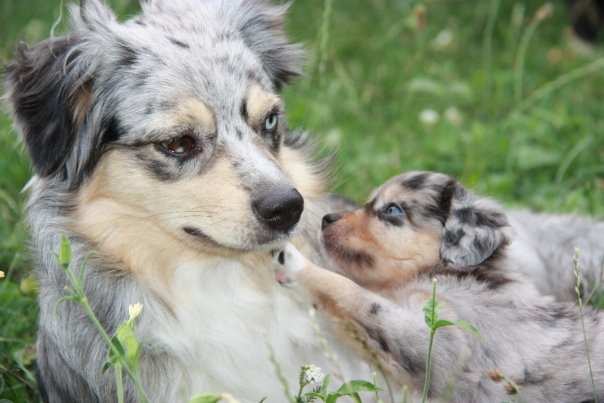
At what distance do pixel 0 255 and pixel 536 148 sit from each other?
3957 mm

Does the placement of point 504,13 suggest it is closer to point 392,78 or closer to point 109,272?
point 392,78

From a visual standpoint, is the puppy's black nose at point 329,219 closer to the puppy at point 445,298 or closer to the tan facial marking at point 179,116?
the puppy at point 445,298

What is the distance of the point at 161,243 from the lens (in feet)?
12.9

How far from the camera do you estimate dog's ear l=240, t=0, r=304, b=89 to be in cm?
432

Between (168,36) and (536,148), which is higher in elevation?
(536,148)

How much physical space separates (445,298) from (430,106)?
439 centimetres

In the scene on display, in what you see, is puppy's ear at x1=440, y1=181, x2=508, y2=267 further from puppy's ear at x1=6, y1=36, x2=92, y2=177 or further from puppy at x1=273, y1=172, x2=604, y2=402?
puppy's ear at x1=6, y1=36, x2=92, y2=177

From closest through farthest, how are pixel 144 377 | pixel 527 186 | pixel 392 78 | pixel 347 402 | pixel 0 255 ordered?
1. pixel 144 377
2. pixel 347 402
3. pixel 0 255
4. pixel 527 186
5. pixel 392 78

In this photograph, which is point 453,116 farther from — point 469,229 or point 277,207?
point 277,207

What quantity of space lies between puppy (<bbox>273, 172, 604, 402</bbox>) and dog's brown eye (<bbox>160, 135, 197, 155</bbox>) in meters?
0.62

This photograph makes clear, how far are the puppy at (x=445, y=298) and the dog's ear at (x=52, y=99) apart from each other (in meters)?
1.04

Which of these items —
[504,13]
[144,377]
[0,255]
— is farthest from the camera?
[504,13]

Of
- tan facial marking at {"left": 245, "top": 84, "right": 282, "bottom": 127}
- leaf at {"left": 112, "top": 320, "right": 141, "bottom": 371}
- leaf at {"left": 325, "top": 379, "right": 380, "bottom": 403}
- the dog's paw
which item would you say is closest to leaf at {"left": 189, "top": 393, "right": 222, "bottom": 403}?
leaf at {"left": 112, "top": 320, "right": 141, "bottom": 371}

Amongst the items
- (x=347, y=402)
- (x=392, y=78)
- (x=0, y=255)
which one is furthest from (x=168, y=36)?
(x=392, y=78)
